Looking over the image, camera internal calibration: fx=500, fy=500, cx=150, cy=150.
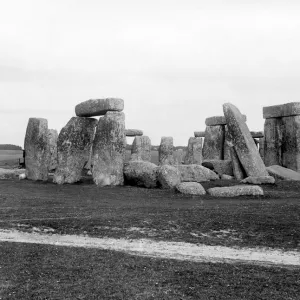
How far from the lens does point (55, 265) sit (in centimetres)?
765

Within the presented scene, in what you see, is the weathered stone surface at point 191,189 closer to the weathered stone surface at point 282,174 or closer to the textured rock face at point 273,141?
the weathered stone surface at point 282,174

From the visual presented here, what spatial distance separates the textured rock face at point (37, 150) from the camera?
22234mm

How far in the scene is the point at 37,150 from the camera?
2225 cm

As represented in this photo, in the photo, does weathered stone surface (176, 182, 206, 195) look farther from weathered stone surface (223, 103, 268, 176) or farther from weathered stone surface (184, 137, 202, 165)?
weathered stone surface (184, 137, 202, 165)

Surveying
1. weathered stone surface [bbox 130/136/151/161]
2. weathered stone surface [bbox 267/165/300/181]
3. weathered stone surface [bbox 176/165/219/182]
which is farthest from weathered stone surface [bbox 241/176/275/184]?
weathered stone surface [bbox 130/136/151/161]

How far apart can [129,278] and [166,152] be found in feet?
86.1

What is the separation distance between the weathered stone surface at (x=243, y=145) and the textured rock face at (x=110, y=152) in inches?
188

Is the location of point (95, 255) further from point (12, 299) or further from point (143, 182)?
point (143, 182)

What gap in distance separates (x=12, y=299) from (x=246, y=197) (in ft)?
35.5

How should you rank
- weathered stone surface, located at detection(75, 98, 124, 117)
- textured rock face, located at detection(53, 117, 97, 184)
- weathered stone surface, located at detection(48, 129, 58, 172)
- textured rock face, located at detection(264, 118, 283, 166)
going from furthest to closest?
weathered stone surface, located at detection(48, 129, 58, 172)
textured rock face, located at detection(264, 118, 283, 166)
textured rock face, located at detection(53, 117, 97, 184)
weathered stone surface, located at detection(75, 98, 124, 117)

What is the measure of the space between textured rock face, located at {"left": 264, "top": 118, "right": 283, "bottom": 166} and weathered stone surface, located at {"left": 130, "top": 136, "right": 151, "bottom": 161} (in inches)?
351

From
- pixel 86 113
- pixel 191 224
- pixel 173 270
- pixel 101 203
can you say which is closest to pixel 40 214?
pixel 101 203

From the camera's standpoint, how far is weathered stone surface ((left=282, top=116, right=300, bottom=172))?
25516mm

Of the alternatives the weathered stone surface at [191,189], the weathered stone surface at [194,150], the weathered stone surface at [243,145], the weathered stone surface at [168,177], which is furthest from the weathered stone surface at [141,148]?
the weathered stone surface at [191,189]
